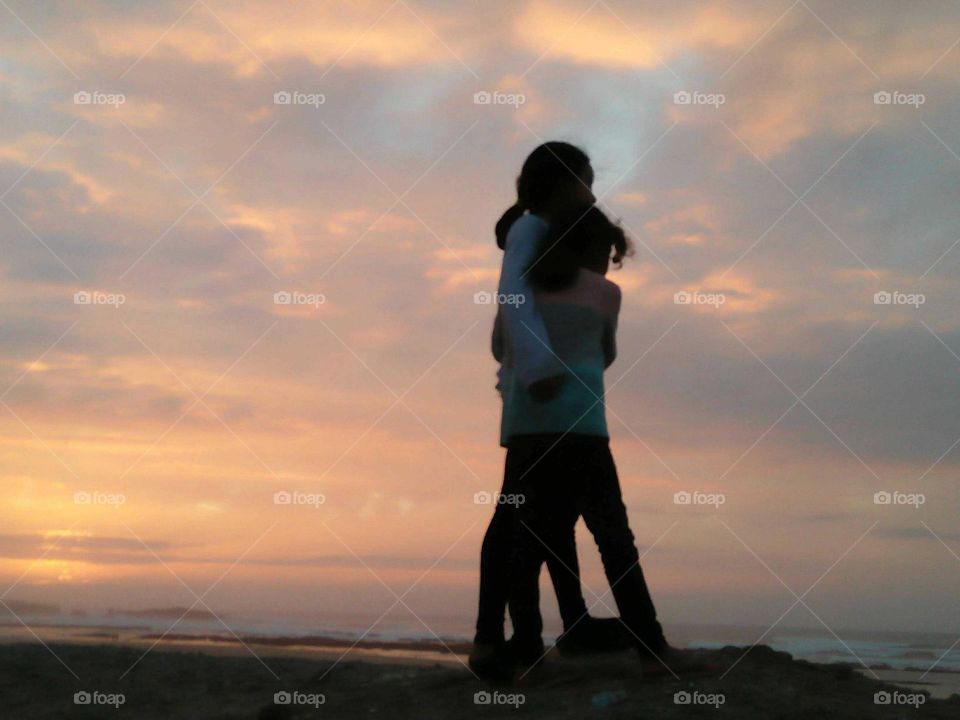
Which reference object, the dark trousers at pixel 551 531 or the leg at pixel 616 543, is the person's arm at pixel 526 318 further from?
the leg at pixel 616 543

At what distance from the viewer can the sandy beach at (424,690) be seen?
192 inches

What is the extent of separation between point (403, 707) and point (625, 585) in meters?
1.25

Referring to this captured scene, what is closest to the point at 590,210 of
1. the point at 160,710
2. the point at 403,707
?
the point at 403,707

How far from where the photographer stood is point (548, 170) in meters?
5.44

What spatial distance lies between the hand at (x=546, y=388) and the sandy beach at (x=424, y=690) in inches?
55.8

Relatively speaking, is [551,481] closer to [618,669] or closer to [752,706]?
[618,669]

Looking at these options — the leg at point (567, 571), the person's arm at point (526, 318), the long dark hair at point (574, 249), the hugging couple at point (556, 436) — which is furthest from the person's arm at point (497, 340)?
the leg at point (567, 571)

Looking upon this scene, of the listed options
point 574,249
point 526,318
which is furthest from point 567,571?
point 574,249

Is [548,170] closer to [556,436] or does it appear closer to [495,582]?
[556,436]

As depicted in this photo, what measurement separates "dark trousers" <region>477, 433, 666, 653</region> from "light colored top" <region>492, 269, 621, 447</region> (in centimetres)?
7

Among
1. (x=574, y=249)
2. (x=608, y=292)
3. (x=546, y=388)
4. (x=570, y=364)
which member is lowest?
(x=546, y=388)

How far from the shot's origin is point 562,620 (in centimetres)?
562

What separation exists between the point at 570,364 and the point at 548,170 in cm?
103

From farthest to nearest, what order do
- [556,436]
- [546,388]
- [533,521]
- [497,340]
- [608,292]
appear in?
1. [497,340]
2. [608,292]
3. [533,521]
4. [556,436]
5. [546,388]
